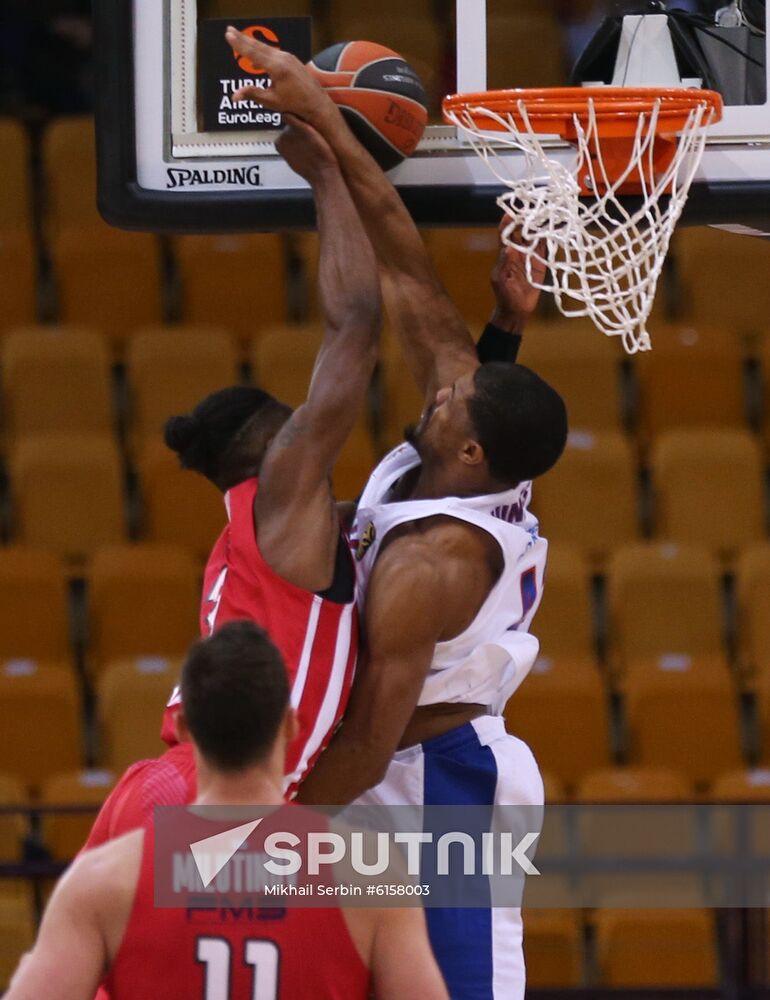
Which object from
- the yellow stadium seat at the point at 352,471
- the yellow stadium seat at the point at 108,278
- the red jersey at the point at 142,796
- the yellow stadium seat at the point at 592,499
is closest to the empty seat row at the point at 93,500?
the yellow stadium seat at the point at 352,471

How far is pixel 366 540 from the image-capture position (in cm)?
359

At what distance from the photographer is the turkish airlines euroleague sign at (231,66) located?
3621 mm

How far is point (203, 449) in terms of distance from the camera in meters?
3.44

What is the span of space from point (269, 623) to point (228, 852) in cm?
79

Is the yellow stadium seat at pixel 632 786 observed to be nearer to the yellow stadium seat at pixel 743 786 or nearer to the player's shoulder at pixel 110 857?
the yellow stadium seat at pixel 743 786

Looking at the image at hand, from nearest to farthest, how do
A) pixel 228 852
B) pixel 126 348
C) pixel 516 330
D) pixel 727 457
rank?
1. pixel 228 852
2. pixel 516 330
3. pixel 727 457
4. pixel 126 348

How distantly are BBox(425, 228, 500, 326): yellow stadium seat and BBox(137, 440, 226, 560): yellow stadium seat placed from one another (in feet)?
4.47

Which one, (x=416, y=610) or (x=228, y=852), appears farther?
(x=416, y=610)

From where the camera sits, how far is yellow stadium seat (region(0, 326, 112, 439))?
23.1 feet

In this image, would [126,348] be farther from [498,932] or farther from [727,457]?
[498,932]

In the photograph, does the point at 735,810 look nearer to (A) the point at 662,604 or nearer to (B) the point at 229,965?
(A) the point at 662,604

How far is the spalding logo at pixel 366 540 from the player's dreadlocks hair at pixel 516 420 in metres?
0.26

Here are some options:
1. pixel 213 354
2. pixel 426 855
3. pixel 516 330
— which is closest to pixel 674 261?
pixel 213 354

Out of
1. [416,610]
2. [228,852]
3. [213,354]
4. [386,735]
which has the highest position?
[213,354]
